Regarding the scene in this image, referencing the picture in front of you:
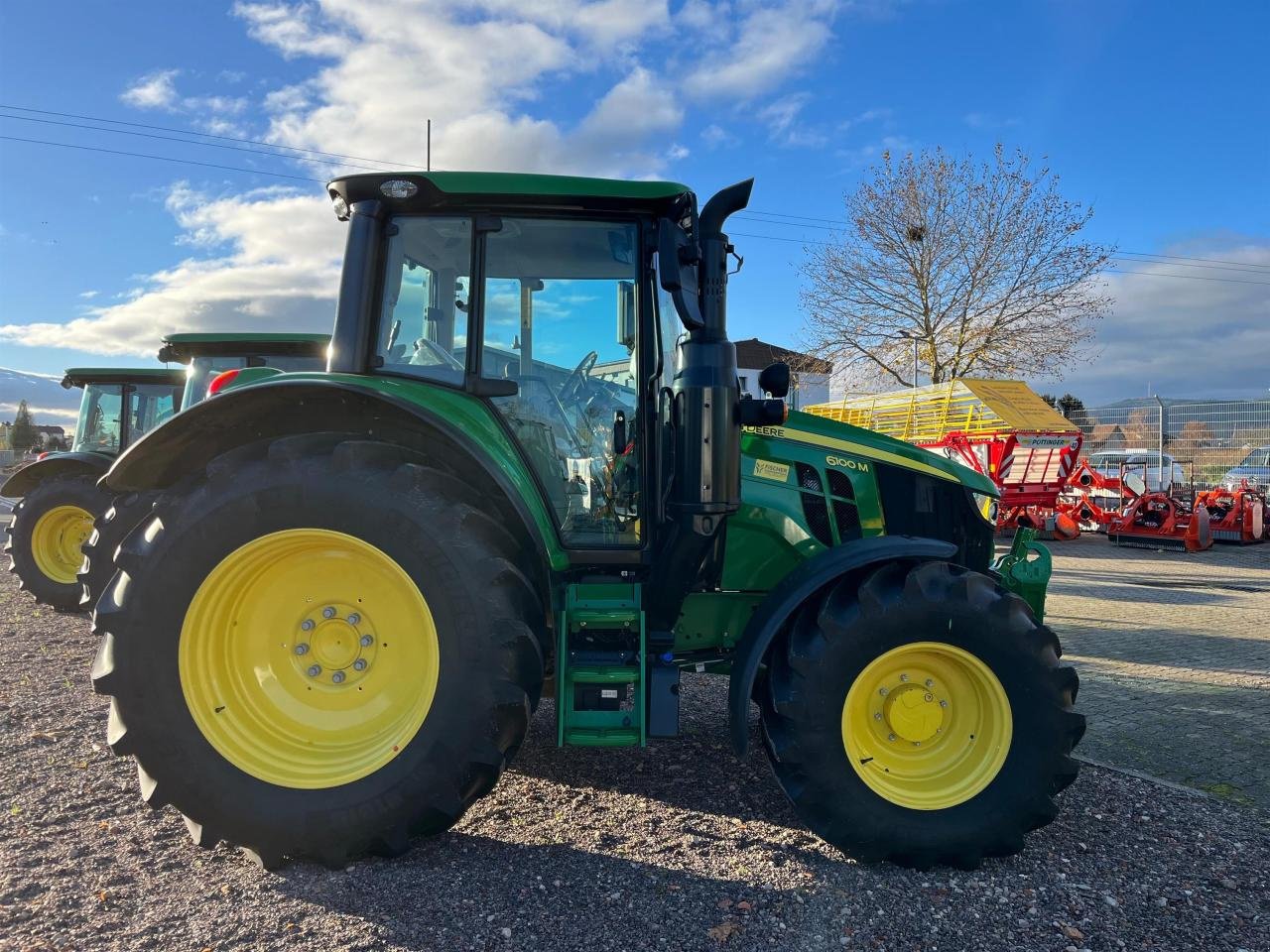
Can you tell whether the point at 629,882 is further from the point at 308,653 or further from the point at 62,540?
the point at 62,540

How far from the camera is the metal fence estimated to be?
55.3ft

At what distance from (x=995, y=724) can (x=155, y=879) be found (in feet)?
9.58

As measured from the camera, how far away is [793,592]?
2.98m

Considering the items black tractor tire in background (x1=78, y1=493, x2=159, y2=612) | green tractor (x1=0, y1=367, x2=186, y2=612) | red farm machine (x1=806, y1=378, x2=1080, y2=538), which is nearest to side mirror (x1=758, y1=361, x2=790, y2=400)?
black tractor tire in background (x1=78, y1=493, x2=159, y2=612)

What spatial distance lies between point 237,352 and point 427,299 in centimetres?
538

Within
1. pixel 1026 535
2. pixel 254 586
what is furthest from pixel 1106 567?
pixel 254 586

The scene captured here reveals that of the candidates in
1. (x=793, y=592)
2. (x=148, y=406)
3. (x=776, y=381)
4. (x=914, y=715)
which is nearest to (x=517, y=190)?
(x=776, y=381)

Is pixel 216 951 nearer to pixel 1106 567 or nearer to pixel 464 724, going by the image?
pixel 464 724

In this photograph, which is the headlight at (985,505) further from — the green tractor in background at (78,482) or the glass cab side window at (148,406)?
the glass cab side window at (148,406)

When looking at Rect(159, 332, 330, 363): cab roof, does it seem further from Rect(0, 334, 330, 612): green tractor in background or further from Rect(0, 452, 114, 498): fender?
Rect(0, 452, 114, 498): fender

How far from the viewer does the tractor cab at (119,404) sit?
29.3 ft

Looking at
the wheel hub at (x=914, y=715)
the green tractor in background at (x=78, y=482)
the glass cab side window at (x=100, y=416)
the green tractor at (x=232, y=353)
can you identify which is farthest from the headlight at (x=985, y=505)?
the glass cab side window at (x=100, y=416)

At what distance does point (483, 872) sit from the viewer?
108 inches

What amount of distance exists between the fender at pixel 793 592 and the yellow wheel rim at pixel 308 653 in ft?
3.65
